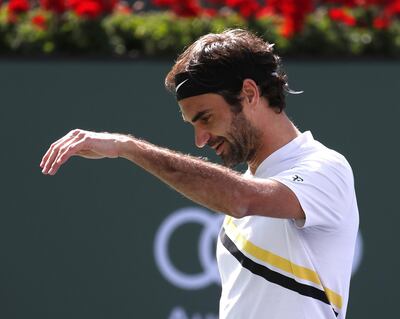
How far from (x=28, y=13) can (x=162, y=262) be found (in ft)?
6.41

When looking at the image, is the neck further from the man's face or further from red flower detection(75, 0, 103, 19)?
red flower detection(75, 0, 103, 19)

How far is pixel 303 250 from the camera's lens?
2.76 m

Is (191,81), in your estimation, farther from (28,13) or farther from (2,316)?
(28,13)

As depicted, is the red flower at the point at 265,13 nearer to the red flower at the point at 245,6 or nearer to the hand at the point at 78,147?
the red flower at the point at 245,6

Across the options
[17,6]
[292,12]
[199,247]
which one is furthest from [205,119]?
[17,6]

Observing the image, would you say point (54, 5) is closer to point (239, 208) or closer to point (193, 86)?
point (193, 86)

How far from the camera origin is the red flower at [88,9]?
6480 millimetres

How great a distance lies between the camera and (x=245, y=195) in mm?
2602

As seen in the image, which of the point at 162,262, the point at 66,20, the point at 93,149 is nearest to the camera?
the point at 93,149

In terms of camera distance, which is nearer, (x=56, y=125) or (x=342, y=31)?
(x=56, y=125)

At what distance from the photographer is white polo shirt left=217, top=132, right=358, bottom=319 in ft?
9.02

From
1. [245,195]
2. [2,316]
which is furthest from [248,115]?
[2,316]

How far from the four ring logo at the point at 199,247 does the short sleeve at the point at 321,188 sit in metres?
3.36

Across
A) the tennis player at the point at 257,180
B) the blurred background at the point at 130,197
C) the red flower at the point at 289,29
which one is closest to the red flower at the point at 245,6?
the red flower at the point at 289,29
